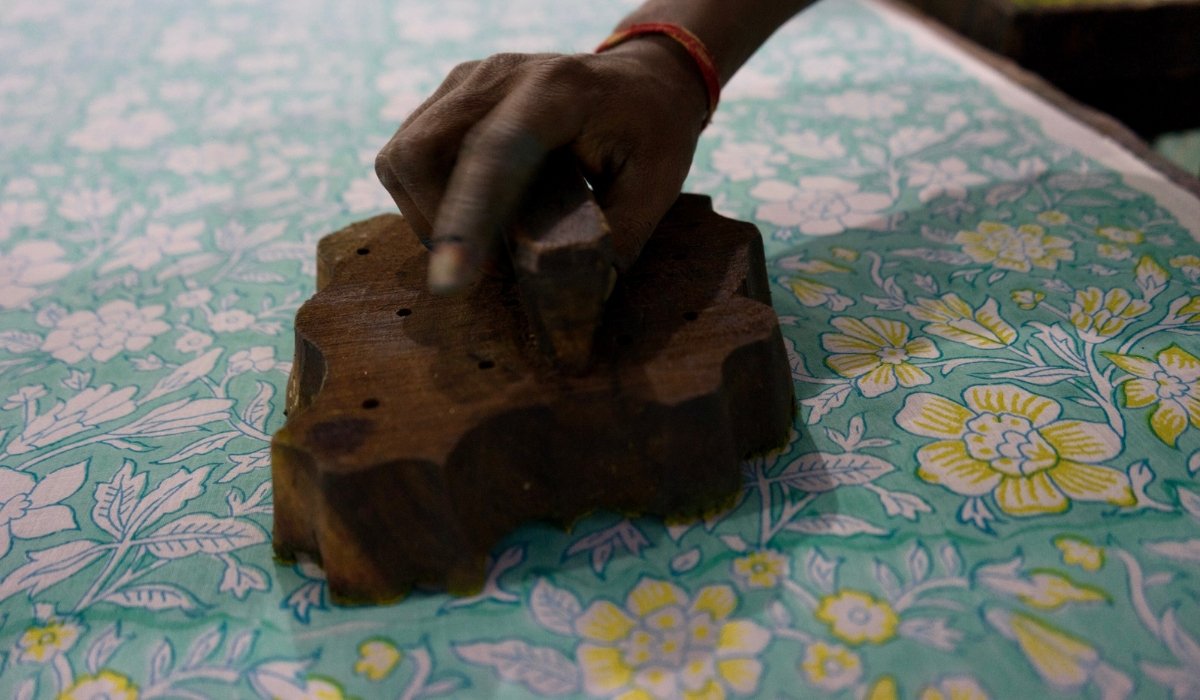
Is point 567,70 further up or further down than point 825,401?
further up

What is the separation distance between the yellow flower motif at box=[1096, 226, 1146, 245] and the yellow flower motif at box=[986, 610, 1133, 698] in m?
0.45

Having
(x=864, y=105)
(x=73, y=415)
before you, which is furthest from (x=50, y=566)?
(x=864, y=105)

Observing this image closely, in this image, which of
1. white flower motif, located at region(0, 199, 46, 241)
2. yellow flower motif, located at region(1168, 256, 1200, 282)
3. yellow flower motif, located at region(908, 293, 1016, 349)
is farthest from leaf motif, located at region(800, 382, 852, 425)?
white flower motif, located at region(0, 199, 46, 241)

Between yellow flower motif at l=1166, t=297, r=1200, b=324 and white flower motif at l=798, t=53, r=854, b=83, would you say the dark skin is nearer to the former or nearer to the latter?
yellow flower motif at l=1166, t=297, r=1200, b=324

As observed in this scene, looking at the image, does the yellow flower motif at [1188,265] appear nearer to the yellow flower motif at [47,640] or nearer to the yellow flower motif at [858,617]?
the yellow flower motif at [858,617]

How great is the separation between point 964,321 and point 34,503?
674 mm

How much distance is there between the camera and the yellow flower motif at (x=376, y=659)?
469 millimetres

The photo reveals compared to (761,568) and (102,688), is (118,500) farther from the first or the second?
(761,568)

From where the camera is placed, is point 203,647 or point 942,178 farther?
point 942,178

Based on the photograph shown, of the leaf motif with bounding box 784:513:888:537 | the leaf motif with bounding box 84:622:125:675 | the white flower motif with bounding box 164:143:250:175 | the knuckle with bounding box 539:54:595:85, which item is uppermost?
the knuckle with bounding box 539:54:595:85

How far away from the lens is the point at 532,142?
54 centimetres

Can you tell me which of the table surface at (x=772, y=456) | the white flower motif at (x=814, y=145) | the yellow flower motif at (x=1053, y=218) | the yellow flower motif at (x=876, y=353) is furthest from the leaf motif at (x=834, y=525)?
the white flower motif at (x=814, y=145)

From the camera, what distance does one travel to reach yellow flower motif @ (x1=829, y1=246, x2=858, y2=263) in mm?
793

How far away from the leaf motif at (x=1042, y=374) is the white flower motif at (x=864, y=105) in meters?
0.52
